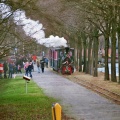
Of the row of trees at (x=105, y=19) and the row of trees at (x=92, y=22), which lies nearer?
the row of trees at (x=92, y=22)

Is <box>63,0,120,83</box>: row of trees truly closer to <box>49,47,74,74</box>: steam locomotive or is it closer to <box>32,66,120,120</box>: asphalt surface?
<box>49,47,74,74</box>: steam locomotive

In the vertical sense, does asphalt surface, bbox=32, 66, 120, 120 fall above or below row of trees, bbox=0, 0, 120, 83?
below

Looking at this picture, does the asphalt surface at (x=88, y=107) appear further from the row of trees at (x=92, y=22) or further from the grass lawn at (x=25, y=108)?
the row of trees at (x=92, y=22)

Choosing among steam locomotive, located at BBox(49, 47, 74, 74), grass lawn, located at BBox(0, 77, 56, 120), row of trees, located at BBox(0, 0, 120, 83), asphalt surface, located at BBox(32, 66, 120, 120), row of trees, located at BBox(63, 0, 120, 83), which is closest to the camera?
grass lawn, located at BBox(0, 77, 56, 120)

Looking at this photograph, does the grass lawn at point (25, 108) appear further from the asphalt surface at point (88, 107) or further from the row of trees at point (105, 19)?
the row of trees at point (105, 19)

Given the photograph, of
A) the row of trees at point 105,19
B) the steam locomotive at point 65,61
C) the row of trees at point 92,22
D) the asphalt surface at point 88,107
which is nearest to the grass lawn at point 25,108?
the asphalt surface at point 88,107

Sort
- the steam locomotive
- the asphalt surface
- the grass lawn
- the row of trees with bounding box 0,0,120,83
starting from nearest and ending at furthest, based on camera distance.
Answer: the grass lawn → the asphalt surface → the row of trees with bounding box 0,0,120,83 → the steam locomotive

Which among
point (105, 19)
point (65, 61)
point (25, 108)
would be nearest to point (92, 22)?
point (105, 19)

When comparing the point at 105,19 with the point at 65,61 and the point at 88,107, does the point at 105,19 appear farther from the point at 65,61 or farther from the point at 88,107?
the point at 65,61

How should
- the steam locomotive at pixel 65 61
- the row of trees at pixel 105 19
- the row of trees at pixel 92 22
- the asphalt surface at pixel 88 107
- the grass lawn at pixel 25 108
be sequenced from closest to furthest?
the grass lawn at pixel 25 108 < the asphalt surface at pixel 88 107 < the row of trees at pixel 92 22 < the row of trees at pixel 105 19 < the steam locomotive at pixel 65 61

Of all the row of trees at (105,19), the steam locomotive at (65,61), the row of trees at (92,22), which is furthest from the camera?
the steam locomotive at (65,61)

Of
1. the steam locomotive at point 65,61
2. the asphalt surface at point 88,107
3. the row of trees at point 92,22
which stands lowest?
the asphalt surface at point 88,107

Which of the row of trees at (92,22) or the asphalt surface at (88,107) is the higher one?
the row of trees at (92,22)

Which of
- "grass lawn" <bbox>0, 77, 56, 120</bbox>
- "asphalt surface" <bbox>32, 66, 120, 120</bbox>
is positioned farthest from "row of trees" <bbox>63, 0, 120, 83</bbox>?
"grass lawn" <bbox>0, 77, 56, 120</bbox>
